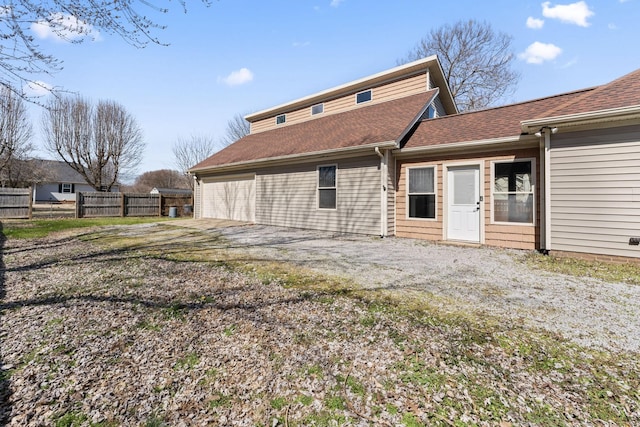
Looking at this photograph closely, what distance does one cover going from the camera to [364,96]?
41.4 ft

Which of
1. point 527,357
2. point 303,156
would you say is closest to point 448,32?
point 303,156

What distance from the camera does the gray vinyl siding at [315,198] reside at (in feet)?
28.7

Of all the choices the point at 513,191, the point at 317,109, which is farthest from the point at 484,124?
the point at 317,109

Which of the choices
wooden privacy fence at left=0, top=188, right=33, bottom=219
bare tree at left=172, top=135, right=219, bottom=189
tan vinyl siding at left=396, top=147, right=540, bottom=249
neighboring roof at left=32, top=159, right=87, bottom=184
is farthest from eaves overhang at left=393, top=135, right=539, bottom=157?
neighboring roof at left=32, top=159, right=87, bottom=184

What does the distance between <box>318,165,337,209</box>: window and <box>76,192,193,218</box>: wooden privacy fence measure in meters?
12.4

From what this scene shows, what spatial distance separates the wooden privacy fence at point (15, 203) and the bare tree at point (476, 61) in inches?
1017

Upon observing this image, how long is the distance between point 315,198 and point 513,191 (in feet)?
19.0

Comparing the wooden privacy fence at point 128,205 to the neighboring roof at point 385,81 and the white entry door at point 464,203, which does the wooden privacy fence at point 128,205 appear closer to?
the neighboring roof at point 385,81

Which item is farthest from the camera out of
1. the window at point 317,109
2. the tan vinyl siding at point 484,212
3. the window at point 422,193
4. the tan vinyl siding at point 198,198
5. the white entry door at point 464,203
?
the tan vinyl siding at point 198,198

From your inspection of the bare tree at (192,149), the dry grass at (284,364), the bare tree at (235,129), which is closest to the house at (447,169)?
the dry grass at (284,364)

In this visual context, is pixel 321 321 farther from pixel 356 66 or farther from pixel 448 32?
pixel 448 32

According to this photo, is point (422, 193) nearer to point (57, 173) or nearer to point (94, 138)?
point (94, 138)

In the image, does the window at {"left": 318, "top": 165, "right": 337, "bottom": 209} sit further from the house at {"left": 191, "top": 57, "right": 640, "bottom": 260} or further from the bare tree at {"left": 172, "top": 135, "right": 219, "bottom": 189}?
the bare tree at {"left": 172, "top": 135, "right": 219, "bottom": 189}

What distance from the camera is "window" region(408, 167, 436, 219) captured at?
26.4 feet
